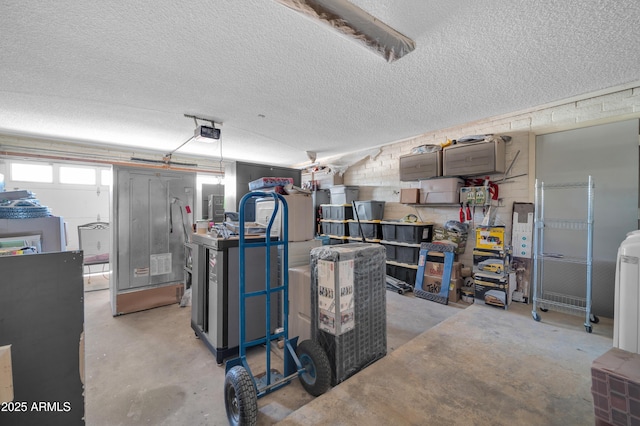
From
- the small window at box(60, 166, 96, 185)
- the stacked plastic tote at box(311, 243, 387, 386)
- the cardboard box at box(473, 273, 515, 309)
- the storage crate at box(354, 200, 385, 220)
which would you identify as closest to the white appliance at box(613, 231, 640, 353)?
the cardboard box at box(473, 273, 515, 309)

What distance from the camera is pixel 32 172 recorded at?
16.3ft

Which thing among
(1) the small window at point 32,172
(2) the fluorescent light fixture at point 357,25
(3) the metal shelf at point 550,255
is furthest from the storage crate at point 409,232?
(1) the small window at point 32,172

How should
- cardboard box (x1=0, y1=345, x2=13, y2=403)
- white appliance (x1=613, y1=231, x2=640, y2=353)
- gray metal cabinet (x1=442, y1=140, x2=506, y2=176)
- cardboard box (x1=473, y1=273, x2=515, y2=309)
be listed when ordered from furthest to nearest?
gray metal cabinet (x1=442, y1=140, x2=506, y2=176), cardboard box (x1=473, y1=273, x2=515, y2=309), white appliance (x1=613, y1=231, x2=640, y2=353), cardboard box (x1=0, y1=345, x2=13, y2=403)

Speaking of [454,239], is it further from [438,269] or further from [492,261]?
[492,261]

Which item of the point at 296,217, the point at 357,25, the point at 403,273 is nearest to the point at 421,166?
the point at 403,273

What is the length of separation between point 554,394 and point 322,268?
182cm

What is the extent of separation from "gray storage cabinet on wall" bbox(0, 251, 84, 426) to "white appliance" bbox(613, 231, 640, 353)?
148 inches

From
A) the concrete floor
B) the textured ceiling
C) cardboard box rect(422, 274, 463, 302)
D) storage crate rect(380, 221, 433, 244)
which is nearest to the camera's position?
the concrete floor

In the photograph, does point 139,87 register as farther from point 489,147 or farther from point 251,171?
point 489,147

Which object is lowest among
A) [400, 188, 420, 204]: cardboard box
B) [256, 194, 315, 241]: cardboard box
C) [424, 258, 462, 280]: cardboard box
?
[424, 258, 462, 280]: cardboard box

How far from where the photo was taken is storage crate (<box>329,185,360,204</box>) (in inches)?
220

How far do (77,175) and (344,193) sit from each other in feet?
18.5

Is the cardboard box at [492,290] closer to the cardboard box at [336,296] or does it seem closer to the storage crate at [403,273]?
the storage crate at [403,273]

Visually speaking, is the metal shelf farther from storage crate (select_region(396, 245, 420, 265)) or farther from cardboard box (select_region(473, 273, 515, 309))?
storage crate (select_region(396, 245, 420, 265))
